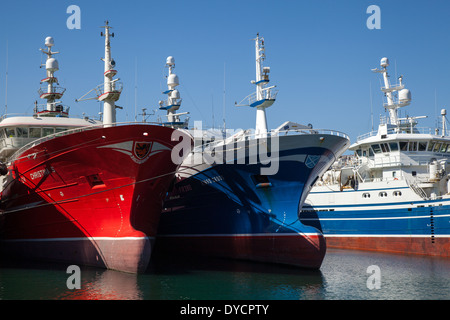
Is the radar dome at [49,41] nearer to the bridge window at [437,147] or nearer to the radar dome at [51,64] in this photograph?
the radar dome at [51,64]

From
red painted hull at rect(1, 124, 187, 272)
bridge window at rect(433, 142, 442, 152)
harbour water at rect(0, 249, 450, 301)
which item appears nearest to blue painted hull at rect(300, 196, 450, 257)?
harbour water at rect(0, 249, 450, 301)

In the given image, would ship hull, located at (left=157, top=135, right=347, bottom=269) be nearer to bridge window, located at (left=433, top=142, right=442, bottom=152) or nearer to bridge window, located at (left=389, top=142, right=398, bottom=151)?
bridge window, located at (left=389, top=142, right=398, bottom=151)

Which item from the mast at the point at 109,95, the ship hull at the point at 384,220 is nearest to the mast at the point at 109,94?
the mast at the point at 109,95

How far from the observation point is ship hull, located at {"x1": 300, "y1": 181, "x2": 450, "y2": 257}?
23.6 m

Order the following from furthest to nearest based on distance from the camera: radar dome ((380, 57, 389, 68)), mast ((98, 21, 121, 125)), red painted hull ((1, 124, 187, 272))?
radar dome ((380, 57, 389, 68)), mast ((98, 21, 121, 125)), red painted hull ((1, 124, 187, 272))

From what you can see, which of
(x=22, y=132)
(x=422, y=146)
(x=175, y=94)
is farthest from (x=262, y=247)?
(x=422, y=146)

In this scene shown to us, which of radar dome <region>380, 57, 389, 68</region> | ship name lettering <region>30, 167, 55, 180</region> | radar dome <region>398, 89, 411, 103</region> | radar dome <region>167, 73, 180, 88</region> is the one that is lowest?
ship name lettering <region>30, 167, 55, 180</region>

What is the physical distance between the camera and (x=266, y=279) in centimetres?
1648

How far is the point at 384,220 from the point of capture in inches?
1013

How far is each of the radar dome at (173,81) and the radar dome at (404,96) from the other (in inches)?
601

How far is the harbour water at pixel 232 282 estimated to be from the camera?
1379 cm

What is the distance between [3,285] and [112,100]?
28.9 feet

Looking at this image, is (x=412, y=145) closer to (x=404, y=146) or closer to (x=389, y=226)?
(x=404, y=146)

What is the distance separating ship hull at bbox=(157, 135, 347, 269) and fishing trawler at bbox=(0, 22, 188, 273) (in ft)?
12.2
